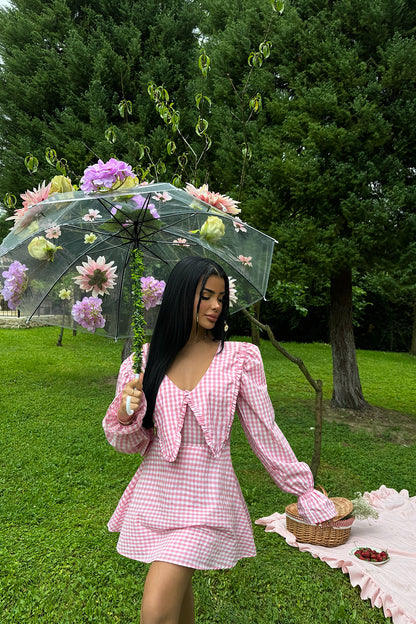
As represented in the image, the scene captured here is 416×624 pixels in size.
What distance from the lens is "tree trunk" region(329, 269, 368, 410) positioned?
757 centimetres

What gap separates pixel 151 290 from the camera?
238 cm

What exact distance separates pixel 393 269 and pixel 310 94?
2266mm

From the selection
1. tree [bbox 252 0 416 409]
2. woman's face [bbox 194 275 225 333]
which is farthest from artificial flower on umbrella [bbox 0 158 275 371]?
tree [bbox 252 0 416 409]

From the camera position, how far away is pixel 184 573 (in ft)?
5.31

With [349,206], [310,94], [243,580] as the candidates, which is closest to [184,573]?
[243,580]

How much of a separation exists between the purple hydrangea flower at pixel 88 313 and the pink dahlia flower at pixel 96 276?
45 millimetres

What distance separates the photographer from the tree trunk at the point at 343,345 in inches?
298

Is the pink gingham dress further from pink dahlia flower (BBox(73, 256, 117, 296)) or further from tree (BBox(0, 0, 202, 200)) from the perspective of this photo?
tree (BBox(0, 0, 202, 200))

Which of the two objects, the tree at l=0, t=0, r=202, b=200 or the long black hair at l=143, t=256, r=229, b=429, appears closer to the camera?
the long black hair at l=143, t=256, r=229, b=429

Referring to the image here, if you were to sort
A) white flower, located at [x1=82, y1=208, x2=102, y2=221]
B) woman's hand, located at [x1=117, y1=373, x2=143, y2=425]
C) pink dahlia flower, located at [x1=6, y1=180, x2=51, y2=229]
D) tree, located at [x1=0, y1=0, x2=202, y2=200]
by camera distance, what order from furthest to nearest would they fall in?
tree, located at [x1=0, y1=0, x2=202, y2=200] → white flower, located at [x1=82, y1=208, x2=102, y2=221] → pink dahlia flower, located at [x1=6, y1=180, x2=51, y2=229] → woman's hand, located at [x1=117, y1=373, x2=143, y2=425]

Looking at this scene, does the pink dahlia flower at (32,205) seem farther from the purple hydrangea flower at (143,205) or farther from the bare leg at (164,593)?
the bare leg at (164,593)

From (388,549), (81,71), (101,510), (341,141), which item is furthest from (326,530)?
(81,71)

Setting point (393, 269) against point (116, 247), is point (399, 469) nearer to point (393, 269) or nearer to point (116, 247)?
point (393, 269)

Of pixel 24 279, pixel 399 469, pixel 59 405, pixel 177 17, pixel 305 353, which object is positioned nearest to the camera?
pixel 24 279
